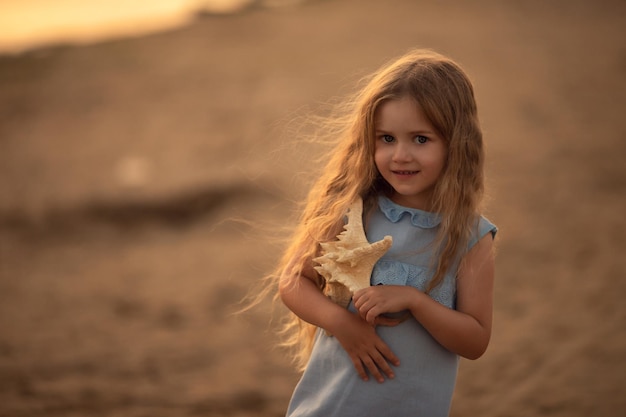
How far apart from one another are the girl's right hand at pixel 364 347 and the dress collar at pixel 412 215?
0.30m

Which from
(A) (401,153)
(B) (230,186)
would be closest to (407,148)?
(A) (401,153)

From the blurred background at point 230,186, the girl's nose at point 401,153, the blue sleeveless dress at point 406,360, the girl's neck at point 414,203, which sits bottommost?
the blue sleeveless dress at point 406,360

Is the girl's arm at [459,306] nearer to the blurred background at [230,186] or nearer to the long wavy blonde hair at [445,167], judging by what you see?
the long wavy blonde hair at [445,167]

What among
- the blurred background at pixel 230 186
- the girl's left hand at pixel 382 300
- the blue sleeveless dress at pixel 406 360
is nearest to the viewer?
the girl's left hand at pixel 382 300

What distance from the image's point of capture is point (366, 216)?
2.14 metres

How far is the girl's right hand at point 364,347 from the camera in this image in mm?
1977

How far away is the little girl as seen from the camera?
1977mm

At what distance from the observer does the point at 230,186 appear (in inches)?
361

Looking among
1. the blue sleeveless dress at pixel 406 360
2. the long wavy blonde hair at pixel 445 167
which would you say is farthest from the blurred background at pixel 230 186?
the blue sleeveless dress at pixel 406 360

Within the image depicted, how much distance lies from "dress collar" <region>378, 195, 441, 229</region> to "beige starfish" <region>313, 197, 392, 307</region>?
3.8 inches

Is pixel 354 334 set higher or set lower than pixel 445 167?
lower

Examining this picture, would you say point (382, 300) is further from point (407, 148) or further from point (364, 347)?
point (407, 148)

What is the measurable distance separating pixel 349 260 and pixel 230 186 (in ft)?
24.0

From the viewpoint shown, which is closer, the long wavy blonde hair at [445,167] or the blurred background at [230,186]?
the long wavy blonde hair at [445,167]
